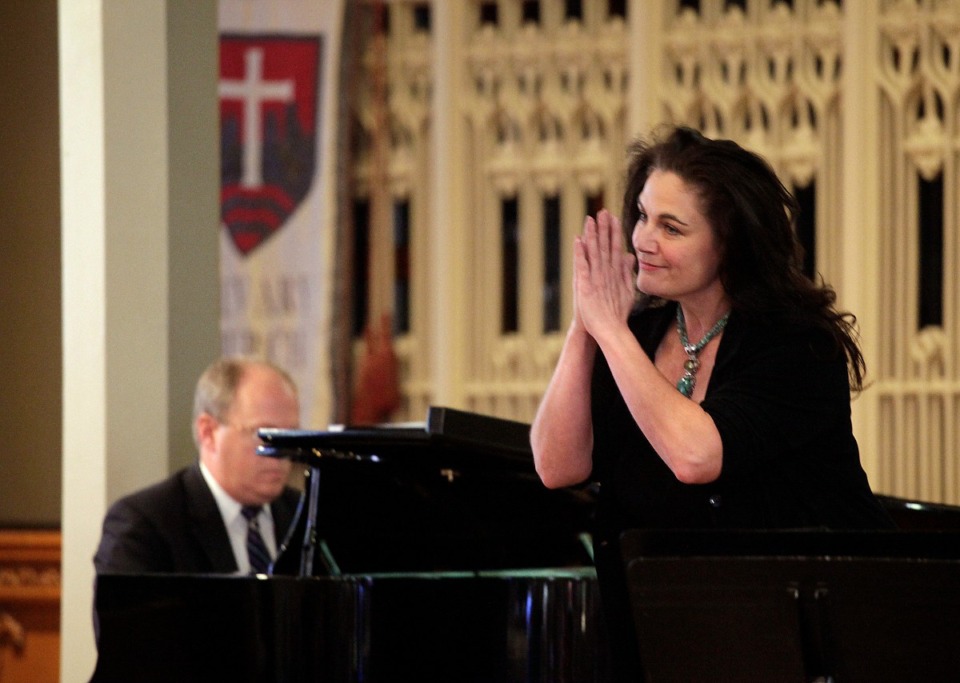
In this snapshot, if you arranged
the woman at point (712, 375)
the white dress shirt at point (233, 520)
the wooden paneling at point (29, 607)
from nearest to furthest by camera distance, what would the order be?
the woman at point (712, 375) < the white dress shirt at point (233, 520) < the wooden paneling at point (29, 607)

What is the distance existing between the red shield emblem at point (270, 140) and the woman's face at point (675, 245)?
3729 mm

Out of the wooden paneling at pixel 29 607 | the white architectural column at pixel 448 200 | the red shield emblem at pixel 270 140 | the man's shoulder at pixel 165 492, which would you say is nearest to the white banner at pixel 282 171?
the red shield emblem at pixel 270 140

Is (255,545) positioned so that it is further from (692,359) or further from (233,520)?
(692,359)

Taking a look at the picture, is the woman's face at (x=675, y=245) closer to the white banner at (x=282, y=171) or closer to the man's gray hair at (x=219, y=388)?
the man's gray hair at (x=219, y=388)

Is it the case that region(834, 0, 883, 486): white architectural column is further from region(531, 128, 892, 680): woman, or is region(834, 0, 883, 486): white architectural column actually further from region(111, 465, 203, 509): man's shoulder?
region(531, 128, 892, 680): woman

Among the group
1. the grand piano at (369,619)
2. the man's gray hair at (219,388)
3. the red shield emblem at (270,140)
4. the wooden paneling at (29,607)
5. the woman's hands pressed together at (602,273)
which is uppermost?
the red shield emblem at (270,140)

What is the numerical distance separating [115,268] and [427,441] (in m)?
1.24

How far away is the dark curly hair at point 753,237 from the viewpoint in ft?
6.73

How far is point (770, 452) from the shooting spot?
200 cm

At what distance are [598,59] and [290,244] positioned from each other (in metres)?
1.46

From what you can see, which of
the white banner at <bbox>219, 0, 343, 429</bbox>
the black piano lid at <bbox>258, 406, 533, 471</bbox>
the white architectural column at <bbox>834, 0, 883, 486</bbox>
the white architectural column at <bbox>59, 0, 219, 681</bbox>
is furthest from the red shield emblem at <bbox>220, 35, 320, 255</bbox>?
the black piano lid at <bbox>258, 406, 533, 471</bbox>

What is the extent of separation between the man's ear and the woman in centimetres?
145

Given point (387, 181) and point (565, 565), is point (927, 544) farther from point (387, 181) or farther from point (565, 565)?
point (387, 181)

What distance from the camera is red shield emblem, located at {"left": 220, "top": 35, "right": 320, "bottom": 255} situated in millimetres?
5641
